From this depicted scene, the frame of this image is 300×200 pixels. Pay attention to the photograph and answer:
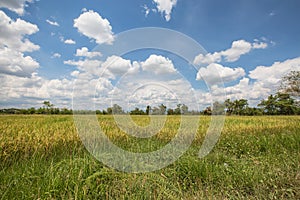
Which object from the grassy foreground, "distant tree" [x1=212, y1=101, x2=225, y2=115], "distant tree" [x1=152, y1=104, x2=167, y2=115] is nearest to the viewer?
the grassy foreground

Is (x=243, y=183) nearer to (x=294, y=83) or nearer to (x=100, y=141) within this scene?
(x=100, y=141)

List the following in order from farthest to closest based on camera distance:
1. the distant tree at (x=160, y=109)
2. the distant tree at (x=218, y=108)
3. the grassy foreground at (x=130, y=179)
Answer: the distant tree at (x=160, y=109), the distant tree at (x=218, y=108), the grassy foreground at (x=130, y=179)

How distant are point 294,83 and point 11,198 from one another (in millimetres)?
21592

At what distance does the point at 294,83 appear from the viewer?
17.8 m

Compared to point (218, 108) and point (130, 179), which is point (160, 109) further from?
point (130, 179)

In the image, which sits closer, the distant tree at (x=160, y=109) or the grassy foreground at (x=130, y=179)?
the grassy foreground at (x=130, y=179)

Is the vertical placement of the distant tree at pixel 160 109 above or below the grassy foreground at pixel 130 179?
above

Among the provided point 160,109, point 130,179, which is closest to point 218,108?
point 160,109

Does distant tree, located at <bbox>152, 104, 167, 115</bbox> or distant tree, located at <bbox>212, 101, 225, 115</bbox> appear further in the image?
distant tree, located at <bbox>152, 104, 167, 115</bbox>

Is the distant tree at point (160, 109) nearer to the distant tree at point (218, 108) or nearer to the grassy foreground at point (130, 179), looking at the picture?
the distant tree at point (218, 108)

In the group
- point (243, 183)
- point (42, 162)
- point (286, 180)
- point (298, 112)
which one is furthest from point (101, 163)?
point (298, 112)

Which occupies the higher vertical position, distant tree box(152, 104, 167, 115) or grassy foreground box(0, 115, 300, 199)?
distant tree box(152, 104, 167, 115)

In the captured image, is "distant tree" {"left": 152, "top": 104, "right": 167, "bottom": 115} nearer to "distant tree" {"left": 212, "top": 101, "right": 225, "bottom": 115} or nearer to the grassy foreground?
"distant tree" {"left": 212, "top": 101, "right": 225, "bottom": 115}

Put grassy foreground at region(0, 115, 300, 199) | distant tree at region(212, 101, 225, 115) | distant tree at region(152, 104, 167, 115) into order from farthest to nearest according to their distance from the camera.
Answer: distant tree at region(152, 104, 167, 115), distant tree at region(212, 101, 225, 115), grassy foreground at region(0, 115, 300, 199)
